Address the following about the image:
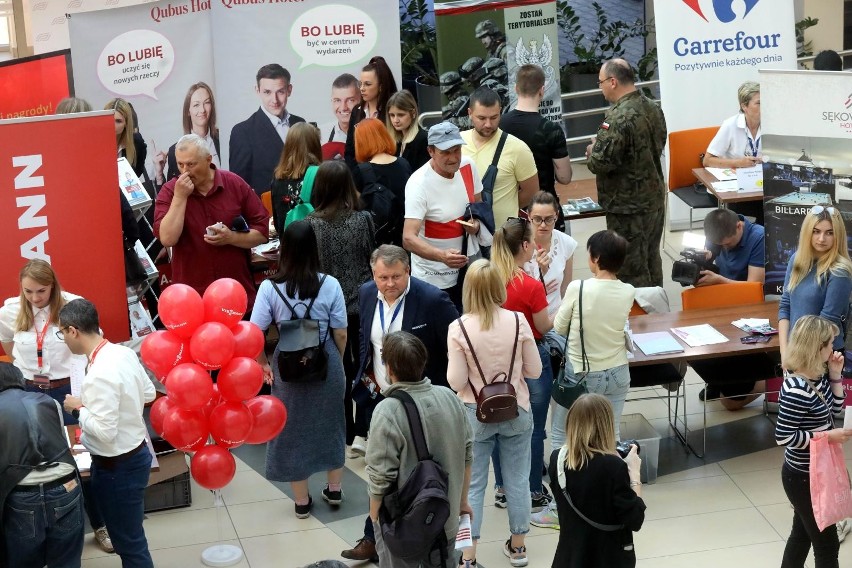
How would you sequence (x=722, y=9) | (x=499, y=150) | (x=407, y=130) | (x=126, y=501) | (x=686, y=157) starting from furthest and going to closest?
1. (x=722, y=9)
2. (x=686, y=157)
3. (x=407, y=130)
4. (x=499, y=150)
5. (x=126, y=501)

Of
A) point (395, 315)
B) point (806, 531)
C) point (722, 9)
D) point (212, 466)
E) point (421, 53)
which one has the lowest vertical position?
point (806, 531)

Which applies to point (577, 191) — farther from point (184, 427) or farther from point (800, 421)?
point (184, 427)

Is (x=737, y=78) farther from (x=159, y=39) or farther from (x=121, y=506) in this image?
(x=121, y=506)

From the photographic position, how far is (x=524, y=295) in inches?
228

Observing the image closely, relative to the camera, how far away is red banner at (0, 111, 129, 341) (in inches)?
233

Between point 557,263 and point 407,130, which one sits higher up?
point 407,130

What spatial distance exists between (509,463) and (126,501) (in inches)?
69.5

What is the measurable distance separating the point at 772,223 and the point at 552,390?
6.87 ft

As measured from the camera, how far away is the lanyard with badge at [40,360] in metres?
5.76

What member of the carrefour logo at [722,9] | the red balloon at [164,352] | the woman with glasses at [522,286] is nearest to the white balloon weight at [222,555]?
the red balloon at [164,352]

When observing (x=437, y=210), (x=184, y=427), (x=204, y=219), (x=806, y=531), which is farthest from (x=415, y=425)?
(x=204, y=219)

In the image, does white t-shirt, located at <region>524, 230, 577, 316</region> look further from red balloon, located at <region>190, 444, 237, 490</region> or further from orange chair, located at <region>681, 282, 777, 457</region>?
red balloon, located at <region>190, 444, 237, 490</region>

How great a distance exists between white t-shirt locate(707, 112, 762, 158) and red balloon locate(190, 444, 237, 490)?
18.4ft

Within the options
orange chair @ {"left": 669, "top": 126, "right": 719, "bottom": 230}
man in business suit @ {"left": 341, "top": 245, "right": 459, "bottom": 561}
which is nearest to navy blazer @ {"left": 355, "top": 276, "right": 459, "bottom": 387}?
man in business suit @ {"left": 341, "top": 245, "right": 459, "bottom": 561}
